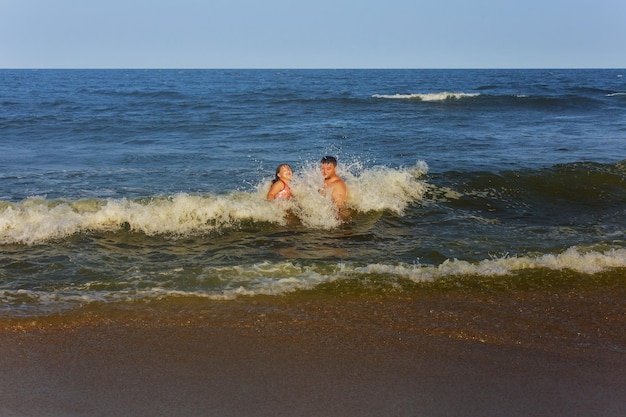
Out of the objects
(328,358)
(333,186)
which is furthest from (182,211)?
(328,358)

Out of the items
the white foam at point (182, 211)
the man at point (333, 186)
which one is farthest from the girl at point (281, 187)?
the man at point (333, 186)

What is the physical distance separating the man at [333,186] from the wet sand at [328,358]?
11.9 ft

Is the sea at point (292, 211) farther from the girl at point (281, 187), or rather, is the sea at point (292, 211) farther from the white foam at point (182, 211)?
the girl at point (281, 187)

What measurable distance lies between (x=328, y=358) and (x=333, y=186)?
488 cm

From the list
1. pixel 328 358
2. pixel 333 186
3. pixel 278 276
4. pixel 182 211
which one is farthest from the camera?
pixel 333 186

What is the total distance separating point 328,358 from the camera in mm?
3896

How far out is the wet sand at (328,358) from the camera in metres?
3.35

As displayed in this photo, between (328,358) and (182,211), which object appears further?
(182,211)

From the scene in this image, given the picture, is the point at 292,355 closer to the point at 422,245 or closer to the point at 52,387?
the point at 52,387

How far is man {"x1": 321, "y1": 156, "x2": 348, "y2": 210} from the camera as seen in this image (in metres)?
8.54

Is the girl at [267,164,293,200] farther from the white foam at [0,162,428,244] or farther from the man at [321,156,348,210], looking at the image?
the man at [321,156,348,210]

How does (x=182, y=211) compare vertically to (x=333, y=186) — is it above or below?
below

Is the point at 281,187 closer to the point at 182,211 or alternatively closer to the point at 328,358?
the point at 182,211

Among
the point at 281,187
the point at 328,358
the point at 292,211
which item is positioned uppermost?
the point at 281,187
